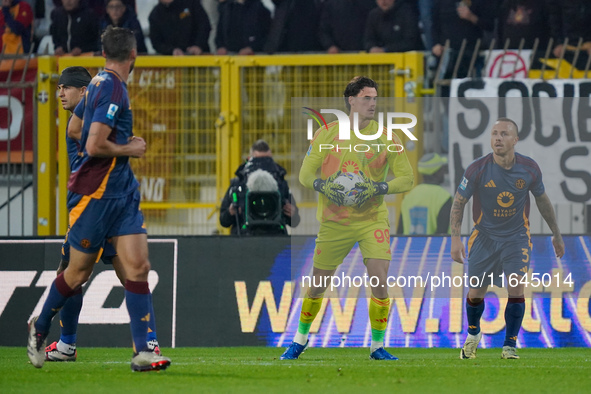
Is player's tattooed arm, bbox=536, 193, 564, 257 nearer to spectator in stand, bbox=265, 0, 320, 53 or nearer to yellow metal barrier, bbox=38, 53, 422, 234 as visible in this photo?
yellow metal barrier, bbox=38, 53, 422, 234

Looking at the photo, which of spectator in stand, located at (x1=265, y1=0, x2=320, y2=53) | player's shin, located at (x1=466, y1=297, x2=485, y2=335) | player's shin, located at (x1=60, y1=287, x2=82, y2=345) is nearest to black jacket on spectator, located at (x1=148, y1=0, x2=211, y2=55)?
spectator in stand, located at (x1=265, y1=0, x2=320, y2=53)

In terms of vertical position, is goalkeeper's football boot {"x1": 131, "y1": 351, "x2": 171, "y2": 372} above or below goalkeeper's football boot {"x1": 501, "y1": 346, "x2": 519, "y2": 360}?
above

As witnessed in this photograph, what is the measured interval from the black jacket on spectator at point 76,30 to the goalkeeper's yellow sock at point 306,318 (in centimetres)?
628

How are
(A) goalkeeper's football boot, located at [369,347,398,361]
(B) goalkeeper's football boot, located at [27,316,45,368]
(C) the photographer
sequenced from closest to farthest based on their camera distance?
(B) goalkeeper's football boot, located at [27,316,45,368], (A) goalkeeper's football boot, located at [369,347,398,361], (C) the photographer

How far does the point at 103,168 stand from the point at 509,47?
6972 millimetres

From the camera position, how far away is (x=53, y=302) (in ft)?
22.9

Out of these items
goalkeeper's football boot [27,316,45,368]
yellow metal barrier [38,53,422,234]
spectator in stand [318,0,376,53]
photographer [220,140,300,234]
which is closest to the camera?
goalkeeper's football boot [27,316,45,368]

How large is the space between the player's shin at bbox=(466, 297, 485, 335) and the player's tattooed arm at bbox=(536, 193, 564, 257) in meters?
0.98

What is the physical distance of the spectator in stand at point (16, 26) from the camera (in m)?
13.9

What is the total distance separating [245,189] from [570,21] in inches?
166

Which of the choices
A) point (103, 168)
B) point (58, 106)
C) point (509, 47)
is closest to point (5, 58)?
point (58, 106)

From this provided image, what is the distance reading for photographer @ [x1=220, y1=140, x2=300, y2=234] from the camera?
11.4 meters

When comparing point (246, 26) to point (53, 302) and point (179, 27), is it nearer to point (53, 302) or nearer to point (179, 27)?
point (179, 27)

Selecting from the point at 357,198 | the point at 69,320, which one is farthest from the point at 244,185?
the point at 69,320
